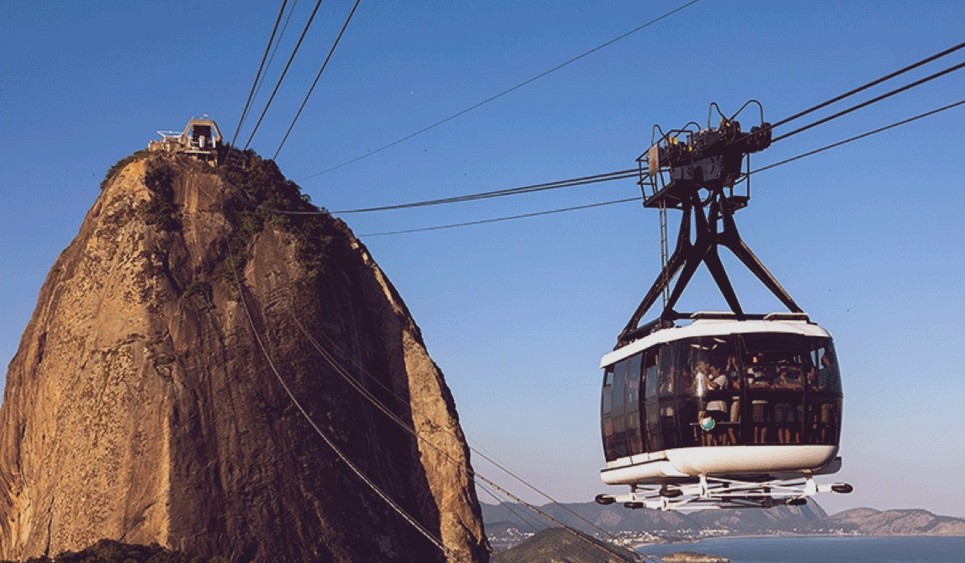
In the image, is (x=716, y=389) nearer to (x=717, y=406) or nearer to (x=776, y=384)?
(x=717, y=406)

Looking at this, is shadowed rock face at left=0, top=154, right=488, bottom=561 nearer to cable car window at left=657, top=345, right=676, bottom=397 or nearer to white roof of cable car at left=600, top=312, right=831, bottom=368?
cable car window at left=657, top=345, right=676, bottom=397

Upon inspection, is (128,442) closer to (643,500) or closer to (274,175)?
(274,175)

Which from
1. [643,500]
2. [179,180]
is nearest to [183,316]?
[179,180]

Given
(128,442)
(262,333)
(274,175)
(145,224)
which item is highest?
(274,175)

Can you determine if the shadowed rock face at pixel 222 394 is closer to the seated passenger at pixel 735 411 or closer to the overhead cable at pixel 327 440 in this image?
the overhead cable at pixel 327 440

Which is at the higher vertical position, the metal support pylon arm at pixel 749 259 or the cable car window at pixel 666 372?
the metal support pylon arm at pixel 749 259

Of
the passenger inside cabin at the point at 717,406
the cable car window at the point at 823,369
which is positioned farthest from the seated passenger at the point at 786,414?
the passenger inside cabin at the point at 717,406

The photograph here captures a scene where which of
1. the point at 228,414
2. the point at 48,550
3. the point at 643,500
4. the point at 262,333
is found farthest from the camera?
the point at 262,333

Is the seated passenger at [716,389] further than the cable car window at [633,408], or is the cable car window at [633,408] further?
the cable car window at [633,408]
